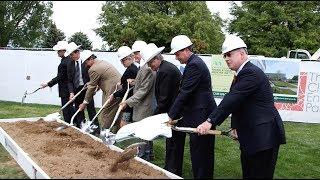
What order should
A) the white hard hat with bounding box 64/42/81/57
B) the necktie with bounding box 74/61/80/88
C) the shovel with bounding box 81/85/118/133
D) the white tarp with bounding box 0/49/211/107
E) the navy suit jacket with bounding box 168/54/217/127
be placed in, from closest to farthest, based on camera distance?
the navy suit jacket with bounding box 168/54/217/127 → the shovel with bounding box 81/85/118/133 → the white hard hat with bounding box 64/42/81/57 → the necktie with bounding box 74/61/80/88 → the white tarp with bounding box 0/49/211/107

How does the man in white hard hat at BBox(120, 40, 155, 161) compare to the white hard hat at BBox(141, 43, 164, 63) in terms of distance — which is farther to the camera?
the man in white hard hat at BBox(120, 40, 155, 161)

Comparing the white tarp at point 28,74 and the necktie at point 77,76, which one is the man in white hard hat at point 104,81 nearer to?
the necktie at point 77,76

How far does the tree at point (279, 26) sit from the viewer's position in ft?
115

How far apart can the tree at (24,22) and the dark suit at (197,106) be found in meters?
35.8

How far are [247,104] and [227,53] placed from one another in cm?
55

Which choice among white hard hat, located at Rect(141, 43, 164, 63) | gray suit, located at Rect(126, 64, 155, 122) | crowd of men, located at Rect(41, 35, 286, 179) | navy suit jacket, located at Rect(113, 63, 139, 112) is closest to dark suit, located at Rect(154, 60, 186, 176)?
crowd of men, located at Rect(41, 35, 286, 179)

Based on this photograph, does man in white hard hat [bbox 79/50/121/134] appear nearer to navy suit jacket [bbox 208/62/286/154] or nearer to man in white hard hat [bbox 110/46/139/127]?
man in white hard hat [bbox 110/46/139/127]

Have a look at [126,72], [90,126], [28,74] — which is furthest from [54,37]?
[126,72]

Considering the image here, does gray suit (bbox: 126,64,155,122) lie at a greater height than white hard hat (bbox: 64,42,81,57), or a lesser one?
lesser

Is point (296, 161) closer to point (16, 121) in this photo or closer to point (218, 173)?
point (218, 173)

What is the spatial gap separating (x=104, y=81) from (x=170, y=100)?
84.8 inches

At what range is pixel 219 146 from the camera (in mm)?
8531

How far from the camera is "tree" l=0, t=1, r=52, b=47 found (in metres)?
39.6

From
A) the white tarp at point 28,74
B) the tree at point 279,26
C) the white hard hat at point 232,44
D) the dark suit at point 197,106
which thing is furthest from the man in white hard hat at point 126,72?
the tree at point 279,26
